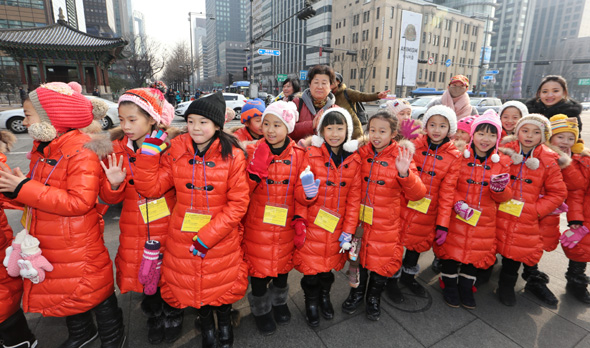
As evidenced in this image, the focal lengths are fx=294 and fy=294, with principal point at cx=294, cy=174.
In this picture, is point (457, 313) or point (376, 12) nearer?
point (457, 313)

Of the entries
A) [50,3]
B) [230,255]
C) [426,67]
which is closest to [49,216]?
[230,255]

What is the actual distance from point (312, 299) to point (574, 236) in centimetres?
261

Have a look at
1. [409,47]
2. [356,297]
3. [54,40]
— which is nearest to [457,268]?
[356,297]

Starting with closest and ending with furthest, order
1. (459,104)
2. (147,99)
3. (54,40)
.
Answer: (147,99)
(459,104)
(54,40)

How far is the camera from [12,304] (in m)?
1.95

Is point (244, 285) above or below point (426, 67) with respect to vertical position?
below

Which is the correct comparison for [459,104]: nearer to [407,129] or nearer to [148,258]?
[407,129]

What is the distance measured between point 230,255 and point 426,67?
60.6 metres

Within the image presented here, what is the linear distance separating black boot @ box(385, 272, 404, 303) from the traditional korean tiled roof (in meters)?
22.9

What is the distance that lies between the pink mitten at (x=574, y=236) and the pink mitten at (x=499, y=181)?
1.11m

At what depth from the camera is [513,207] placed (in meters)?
2.69

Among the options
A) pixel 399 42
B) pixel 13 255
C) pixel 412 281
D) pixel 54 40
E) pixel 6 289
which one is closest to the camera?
pixel 13 255

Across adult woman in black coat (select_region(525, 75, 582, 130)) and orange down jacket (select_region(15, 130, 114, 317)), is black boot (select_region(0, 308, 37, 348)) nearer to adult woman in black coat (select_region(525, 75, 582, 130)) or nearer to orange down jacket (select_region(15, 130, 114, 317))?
orange down jacket (select_region(15, 130, 114, 317))

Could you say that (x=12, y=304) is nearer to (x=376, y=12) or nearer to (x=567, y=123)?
(x=567, y=123)
